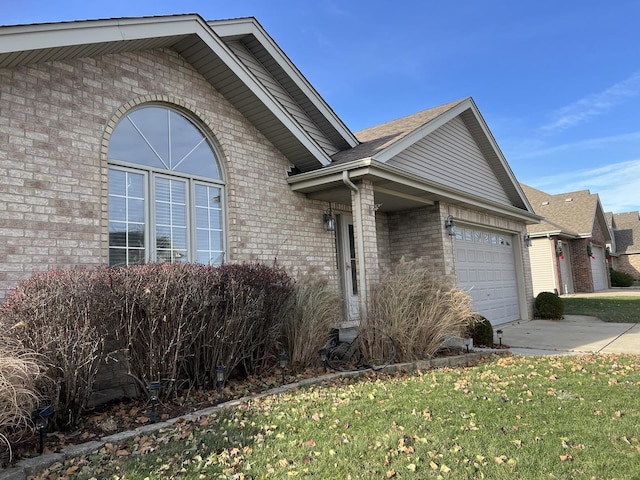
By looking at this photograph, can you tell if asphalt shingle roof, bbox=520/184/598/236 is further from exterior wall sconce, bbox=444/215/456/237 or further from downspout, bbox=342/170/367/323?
downspout, bbox=342/170/367/323

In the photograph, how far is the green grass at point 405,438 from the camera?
307 cm

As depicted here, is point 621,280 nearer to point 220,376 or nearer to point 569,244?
point 569,244

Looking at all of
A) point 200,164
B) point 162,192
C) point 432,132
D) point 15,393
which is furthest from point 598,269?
point 15,393

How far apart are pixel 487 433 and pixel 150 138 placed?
18.7ft

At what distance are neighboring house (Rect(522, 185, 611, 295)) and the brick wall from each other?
57.9 feet

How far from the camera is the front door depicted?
377 inches

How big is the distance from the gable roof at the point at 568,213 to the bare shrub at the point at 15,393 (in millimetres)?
22779

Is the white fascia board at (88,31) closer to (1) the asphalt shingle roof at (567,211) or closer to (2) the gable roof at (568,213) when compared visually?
(2) the gable roof at (568,213)

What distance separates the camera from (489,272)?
40.6 ft

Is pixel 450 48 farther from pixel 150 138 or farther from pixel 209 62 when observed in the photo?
pixel 150 138

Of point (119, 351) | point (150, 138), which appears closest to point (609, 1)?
point (150, 138)

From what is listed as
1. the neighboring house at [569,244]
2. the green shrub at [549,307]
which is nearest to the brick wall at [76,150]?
the green shrub at [549,307]

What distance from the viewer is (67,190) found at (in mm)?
5516

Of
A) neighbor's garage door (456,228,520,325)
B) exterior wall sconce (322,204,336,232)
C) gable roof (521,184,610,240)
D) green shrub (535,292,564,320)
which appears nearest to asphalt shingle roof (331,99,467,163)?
exterior wall sconce (322,204,336,232)
